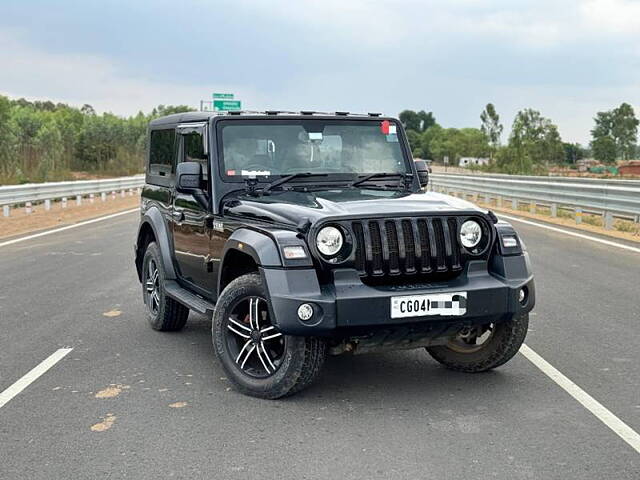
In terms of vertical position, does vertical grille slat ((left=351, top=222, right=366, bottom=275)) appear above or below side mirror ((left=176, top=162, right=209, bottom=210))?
below

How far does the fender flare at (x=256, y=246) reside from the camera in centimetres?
490

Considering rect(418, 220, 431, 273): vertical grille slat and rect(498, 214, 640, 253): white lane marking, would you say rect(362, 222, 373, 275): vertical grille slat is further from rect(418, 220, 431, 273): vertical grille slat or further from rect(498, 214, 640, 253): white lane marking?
rect(498, 214, 640, 253): white lane marking

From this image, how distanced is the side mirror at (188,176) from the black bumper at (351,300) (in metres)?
1.40

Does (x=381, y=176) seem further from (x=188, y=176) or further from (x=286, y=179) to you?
(x=188, y=176)

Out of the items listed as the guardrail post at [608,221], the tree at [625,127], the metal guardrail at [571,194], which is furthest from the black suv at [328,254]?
the tree at [625,127]

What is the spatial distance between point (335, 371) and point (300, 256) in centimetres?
144

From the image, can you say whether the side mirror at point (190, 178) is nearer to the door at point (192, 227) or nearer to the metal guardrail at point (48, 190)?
the door at point (192, 227)

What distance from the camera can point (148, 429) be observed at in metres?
4.60

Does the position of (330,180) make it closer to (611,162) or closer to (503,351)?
(503,351)

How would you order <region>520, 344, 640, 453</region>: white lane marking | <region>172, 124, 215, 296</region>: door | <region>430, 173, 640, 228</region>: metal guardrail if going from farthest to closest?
1. <region>430, 173, 640, 228</region>: metal guardrail
2. <region>172, 124, 215, 296</region>: door
3. <region>520, 344, 640, 453</region>: white lane marking

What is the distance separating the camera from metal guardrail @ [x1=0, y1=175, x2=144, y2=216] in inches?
822

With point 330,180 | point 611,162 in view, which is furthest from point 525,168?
point 611,162

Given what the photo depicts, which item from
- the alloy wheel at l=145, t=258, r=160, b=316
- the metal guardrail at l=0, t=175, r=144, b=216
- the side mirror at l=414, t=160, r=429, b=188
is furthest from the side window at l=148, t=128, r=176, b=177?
the metal guardrail at l=0, t=175, r=144, b=216

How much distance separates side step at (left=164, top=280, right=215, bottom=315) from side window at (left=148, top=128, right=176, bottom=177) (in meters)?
1.01
